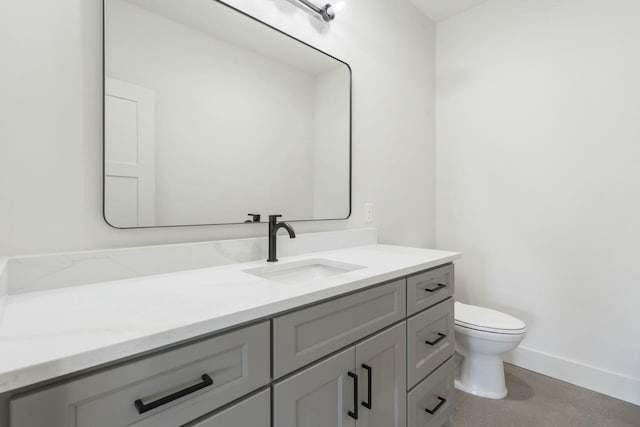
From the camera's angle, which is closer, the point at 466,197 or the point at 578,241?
the point at 578,241

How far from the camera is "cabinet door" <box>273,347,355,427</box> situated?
0.80m

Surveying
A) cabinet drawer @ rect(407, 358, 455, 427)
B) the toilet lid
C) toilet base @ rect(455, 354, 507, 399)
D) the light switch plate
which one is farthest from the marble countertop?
toilet base @ rect(455, 354, 507, 399)

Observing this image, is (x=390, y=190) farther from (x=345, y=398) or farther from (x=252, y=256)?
(x=345, y=398)

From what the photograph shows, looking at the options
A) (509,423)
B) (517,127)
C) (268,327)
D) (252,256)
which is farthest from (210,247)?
(517,127)

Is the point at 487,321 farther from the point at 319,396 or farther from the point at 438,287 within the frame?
the point at 319,396

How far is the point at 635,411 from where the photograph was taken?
169 cm

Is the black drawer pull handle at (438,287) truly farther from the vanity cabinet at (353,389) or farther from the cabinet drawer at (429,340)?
the vanity cabinet at (353,389)

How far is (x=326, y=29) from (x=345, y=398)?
1744 mm

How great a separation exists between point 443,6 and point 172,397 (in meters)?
2.82

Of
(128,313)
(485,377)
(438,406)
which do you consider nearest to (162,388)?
(128,313)

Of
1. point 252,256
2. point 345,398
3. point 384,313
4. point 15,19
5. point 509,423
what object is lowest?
point 509,423

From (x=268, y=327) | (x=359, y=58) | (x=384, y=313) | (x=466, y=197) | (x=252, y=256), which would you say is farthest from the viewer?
Answer: (x=466, y=197)

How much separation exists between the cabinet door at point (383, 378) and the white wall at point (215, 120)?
0.72 m

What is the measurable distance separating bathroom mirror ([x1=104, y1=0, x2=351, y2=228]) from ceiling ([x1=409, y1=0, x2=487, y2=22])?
→ 3.58 feet
